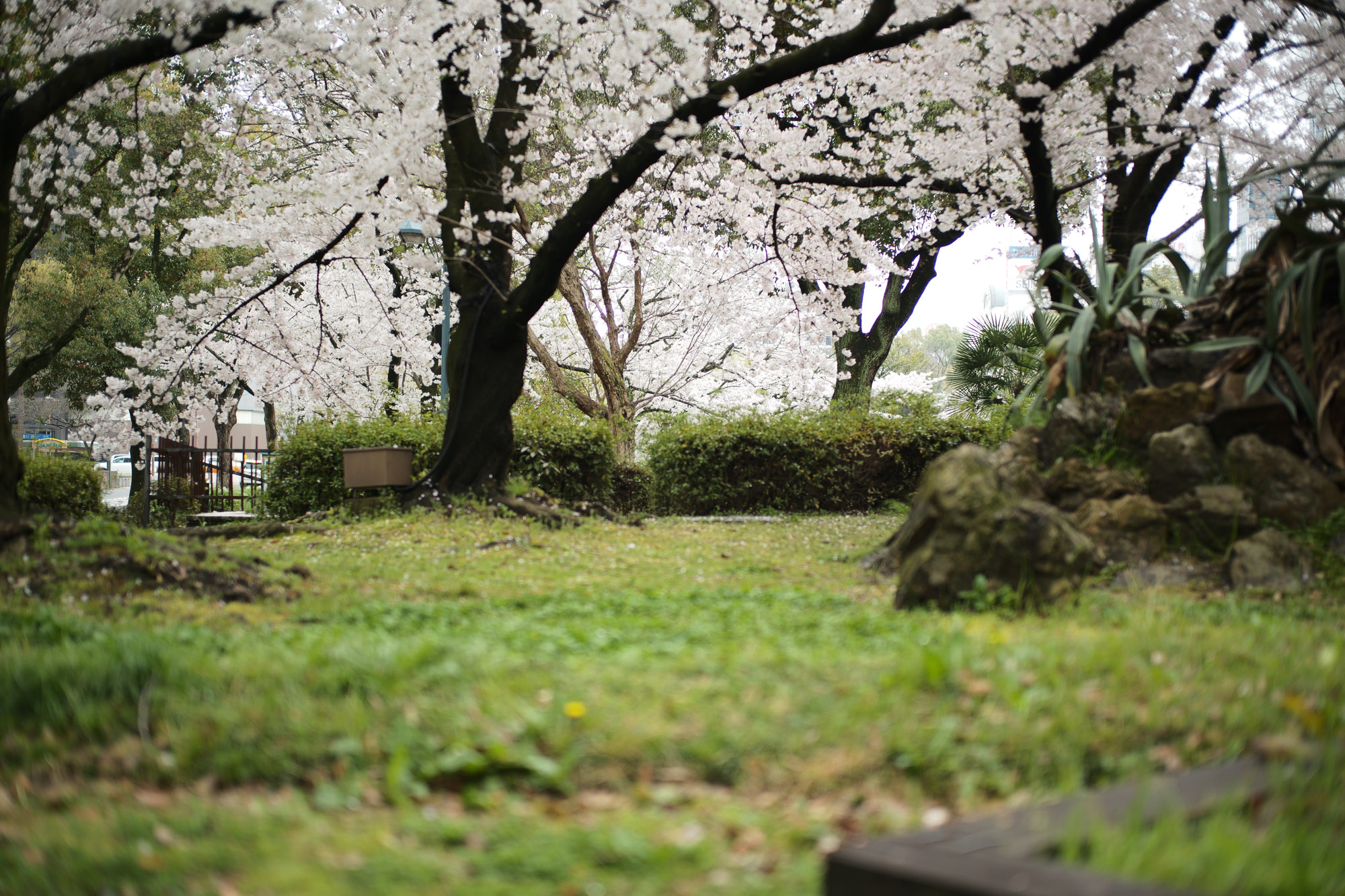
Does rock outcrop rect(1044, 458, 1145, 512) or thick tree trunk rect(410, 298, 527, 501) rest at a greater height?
thick tree trunk rect(410, 298, 527, 501)

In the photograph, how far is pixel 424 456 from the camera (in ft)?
36.2

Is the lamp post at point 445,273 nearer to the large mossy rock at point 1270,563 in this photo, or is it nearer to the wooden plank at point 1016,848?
the large mossy rock at point 1270,563

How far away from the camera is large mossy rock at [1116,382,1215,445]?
575 centimetres

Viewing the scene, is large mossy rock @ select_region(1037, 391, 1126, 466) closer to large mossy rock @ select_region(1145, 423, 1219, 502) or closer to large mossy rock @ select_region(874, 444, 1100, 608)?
large mossy rock @ select_region(1145, 423, 1219, 502)

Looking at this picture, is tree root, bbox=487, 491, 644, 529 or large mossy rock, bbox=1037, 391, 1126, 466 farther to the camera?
tree root, bbox=487, 491, 644, 529

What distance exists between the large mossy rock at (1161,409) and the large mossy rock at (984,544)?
54.4 inches

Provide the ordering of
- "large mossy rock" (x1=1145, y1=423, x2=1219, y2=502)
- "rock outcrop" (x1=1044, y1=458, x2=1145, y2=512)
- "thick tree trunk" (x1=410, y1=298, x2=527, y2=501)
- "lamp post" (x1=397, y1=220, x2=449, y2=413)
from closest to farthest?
"large mossy rock" (x1=1145, y1=423, x2=1219, y2=502) < "rock outcrop" (x1=1044, y1=458, x2=1145, y2=512) < "thick tree trunk" (x1=410, y1=298, x2=527, y2=501) < "lamp post" (x1=397, y1=220, x2=449, y2=413)

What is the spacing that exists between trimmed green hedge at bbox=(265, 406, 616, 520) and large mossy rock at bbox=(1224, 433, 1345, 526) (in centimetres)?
751

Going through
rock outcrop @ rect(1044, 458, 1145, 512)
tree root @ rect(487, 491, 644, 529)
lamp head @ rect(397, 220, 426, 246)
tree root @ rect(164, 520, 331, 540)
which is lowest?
tree root @ rect(164, 520, 331, 540)

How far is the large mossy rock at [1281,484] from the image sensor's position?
17.2 feet

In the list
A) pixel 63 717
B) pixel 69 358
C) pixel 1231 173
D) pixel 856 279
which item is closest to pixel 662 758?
Result: pixel 63 717

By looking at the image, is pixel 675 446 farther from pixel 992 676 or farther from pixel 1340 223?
pixel 992 676

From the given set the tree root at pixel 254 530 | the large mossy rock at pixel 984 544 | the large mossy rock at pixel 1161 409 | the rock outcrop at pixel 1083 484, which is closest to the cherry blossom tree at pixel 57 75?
the tree root at pixel 254 530

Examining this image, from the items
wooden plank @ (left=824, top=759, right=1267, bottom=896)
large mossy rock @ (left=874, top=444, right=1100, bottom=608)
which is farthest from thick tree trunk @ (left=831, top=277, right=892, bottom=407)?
wooden plank @ (left=824, top=759, right=1267, bottom=896)
